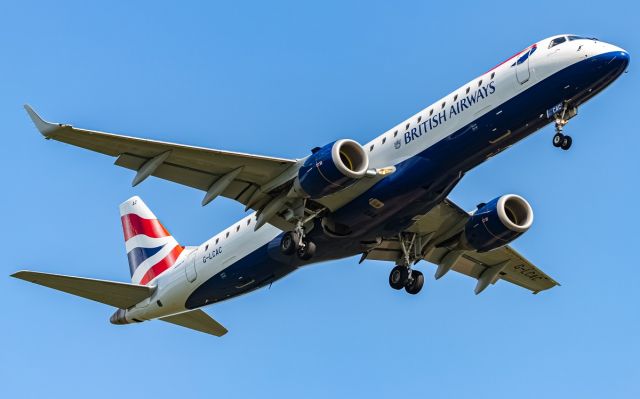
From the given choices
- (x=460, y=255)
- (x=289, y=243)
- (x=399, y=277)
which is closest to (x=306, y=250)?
(x=289, y=243)

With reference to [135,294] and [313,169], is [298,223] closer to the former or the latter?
[313,169]

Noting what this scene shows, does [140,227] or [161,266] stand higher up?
[140,227]

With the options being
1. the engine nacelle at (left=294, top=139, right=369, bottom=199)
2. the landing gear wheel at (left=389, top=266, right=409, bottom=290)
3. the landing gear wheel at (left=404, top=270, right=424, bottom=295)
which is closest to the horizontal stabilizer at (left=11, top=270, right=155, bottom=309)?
the landing gear wheel at (left=389, top=266, right=409, bottom=290)

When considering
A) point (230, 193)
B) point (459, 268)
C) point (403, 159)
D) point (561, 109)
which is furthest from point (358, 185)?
point (459, 268)

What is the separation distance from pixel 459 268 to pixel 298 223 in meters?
9.70

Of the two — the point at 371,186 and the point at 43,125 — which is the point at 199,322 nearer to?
the point at 371,186

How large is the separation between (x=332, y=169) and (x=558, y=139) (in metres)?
6.76

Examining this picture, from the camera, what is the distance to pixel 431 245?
39344mm

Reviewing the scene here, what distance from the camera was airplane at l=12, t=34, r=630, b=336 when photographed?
1276 inches

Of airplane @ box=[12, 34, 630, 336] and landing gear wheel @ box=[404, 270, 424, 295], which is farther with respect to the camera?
landing gear wheel @ box=[404, 270, 424, 295]

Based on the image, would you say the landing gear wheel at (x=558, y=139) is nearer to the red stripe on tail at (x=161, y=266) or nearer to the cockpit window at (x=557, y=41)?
the cockpit window at (x=557, y=41)

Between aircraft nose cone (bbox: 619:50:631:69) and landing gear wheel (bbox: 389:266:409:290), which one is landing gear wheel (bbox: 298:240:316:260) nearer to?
landing gear wheel (bbox: 389:266:409:290)

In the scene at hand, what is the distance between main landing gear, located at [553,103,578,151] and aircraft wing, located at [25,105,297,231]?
8111 mm

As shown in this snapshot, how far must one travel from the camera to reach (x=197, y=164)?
3384cm
